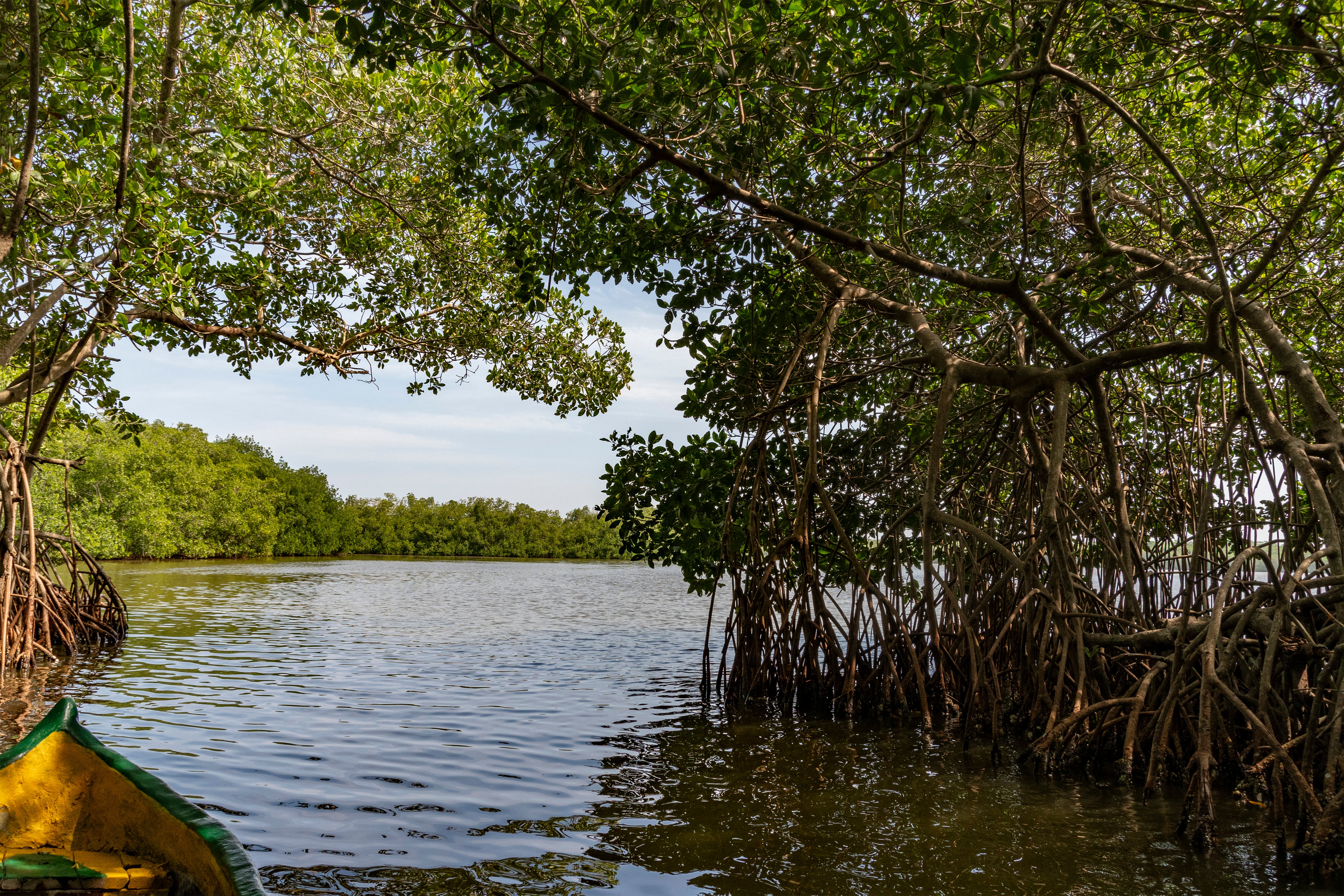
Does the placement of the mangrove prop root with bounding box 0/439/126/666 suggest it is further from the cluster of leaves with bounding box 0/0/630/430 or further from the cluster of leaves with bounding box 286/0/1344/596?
the cluster of leaves with bounding box 286/0/1344/596

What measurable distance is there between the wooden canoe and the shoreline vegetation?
54.4ft

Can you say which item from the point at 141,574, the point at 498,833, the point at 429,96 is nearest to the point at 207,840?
the point at 498,833

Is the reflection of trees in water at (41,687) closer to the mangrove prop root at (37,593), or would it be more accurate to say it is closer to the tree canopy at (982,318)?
the mangrove prop root at (37,593)

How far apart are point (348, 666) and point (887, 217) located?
8.63m

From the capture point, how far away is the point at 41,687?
27.3 ft

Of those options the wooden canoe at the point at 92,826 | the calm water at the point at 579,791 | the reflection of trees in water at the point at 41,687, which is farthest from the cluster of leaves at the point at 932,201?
the reflection of trees in water at the point at 41,687

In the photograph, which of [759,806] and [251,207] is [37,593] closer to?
[251,207]

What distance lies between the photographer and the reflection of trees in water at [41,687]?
668 centimetres

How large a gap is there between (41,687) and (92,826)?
20.6 feet

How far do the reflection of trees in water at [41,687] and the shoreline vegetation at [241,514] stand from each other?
9019 mm

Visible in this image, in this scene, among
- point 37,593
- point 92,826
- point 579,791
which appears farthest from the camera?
point 37,593

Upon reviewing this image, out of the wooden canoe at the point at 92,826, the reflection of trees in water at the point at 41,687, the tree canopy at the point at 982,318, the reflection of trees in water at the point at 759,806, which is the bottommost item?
the reflection of trees in water at the point at 41,687

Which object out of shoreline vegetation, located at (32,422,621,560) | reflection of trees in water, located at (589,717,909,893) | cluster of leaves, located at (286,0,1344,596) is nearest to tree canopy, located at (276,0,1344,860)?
cluster of leaves, located at (286,0,1344,596)

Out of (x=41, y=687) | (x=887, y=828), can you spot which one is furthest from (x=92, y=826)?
(x=41, y=687)
